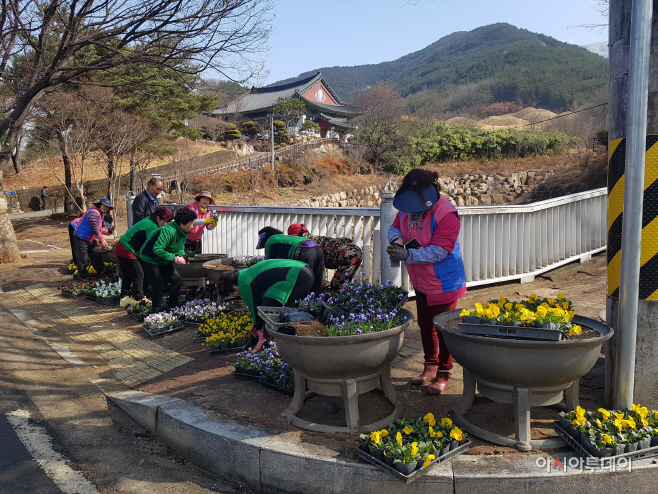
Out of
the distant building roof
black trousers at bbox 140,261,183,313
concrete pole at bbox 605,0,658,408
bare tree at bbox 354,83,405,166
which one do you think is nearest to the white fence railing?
black trousers at bbox 140,261,183,313

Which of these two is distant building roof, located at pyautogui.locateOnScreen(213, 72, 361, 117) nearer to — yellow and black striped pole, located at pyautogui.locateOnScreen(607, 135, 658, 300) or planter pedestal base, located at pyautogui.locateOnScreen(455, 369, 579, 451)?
yellow and black striped pole, located at pyautogui.locateOnScreen(607, 135, 658, 300)

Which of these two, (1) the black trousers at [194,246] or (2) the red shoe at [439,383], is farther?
(1) the black trousers at [194,246]

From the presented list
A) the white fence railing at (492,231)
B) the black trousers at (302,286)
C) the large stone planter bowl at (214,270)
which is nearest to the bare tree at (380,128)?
the white fence railing at (492,231)

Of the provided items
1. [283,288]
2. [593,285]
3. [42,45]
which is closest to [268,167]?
[42,45]

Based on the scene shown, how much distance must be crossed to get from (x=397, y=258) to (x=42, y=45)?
11311 mm

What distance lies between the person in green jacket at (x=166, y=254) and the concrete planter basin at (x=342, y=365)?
3632 mm

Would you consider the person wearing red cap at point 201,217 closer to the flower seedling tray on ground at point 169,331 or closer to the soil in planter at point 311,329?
the flower seedling tray on ground at point 169,331

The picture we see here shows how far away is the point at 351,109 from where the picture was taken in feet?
182

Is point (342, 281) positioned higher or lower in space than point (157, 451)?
higher

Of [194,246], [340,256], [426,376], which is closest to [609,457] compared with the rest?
[426,376]

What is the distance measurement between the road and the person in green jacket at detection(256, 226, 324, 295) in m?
2.09

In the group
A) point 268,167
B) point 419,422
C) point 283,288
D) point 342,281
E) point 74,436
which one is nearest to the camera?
point 419,422

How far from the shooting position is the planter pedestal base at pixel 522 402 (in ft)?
9.77

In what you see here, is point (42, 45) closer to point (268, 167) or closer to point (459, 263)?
point (459, 263)
